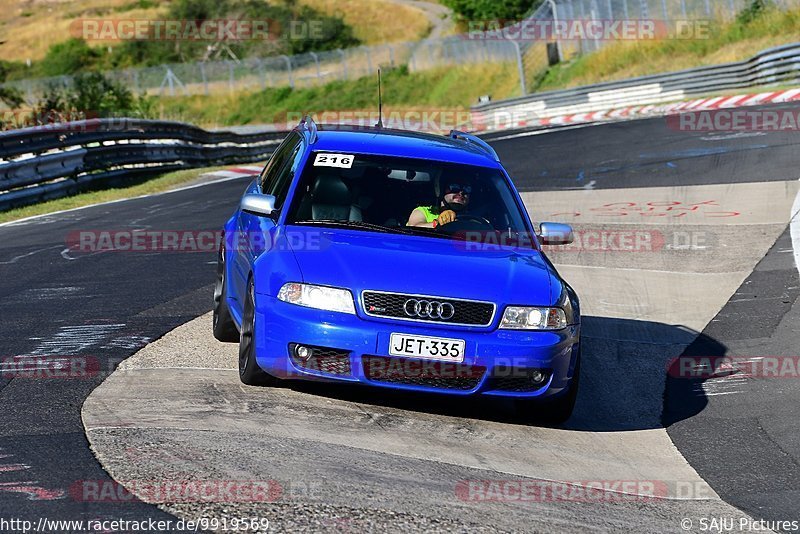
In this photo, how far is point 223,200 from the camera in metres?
18.4

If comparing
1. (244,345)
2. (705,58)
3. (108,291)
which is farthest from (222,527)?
(705,58)

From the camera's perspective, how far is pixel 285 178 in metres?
8.01

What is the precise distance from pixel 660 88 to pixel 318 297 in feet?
101

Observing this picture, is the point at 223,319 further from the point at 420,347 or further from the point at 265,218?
the point at 420,347

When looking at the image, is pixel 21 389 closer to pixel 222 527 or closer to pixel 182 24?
pixel 222 527

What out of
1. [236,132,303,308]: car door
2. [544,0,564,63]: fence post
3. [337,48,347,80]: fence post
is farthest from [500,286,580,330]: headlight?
[337,48,347,80]: fence post

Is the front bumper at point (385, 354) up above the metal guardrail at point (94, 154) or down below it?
above

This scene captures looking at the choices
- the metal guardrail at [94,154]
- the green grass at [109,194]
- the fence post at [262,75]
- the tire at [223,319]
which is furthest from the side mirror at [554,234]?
the fence post at [262,75]

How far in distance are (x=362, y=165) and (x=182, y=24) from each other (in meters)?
83.9

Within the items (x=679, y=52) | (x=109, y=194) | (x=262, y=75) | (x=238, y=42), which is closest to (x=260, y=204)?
(x=109, y=194)

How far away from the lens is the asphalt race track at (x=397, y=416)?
17.0ft

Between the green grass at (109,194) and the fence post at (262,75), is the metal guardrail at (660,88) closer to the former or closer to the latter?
the green grass at (109,194)

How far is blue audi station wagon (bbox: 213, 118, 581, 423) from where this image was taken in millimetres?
6422

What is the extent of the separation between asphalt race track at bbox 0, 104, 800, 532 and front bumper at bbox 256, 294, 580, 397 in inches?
9.6
